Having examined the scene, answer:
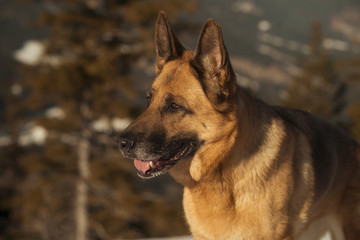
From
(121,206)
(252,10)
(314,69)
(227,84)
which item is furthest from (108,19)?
(252,10)

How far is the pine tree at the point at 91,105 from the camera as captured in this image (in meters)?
15.5

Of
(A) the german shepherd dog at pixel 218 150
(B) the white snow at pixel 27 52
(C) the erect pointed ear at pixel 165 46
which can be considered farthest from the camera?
(B) the white snow at pixel 27 52

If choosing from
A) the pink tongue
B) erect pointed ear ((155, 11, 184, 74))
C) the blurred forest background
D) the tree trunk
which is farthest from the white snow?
the pink tongue

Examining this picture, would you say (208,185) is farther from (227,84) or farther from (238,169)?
(227,84)

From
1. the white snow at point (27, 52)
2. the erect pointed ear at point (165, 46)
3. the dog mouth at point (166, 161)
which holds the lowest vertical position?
the white snow at point (27, 52)

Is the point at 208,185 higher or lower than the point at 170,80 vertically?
lower

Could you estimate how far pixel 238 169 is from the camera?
3244 mm

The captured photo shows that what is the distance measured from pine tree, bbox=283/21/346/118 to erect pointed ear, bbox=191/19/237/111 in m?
29.5

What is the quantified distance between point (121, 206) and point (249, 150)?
13.9 m

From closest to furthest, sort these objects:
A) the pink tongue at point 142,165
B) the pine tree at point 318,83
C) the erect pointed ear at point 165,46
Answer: the pink tongue at point 142,165, the erect pointed ear at point 165,46, the pine tree at point 318,83

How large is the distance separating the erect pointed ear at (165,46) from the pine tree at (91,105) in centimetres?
1149

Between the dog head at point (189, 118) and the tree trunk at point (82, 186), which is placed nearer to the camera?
the dog head at point (189, 118)

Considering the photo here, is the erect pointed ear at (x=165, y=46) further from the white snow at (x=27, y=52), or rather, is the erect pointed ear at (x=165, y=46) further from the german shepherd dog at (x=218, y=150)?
the white snow at (x=27, y=52)

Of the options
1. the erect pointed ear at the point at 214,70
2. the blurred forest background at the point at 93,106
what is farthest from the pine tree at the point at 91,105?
the erect pointed ear at the point at 214,70
